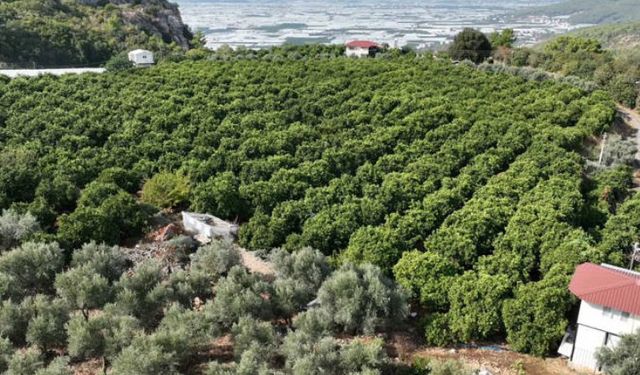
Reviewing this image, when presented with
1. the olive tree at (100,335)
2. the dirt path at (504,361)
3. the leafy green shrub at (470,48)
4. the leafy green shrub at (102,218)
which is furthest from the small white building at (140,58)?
the dirt path at (504,361)

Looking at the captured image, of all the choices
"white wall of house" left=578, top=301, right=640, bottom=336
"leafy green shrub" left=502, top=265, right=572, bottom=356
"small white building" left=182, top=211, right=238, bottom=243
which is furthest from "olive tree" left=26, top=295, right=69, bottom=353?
"white wall of house" left=578, top=301, right=640, bottom=336

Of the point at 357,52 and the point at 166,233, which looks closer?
the point at 166,233

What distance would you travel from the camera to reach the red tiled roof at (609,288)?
17.8 m

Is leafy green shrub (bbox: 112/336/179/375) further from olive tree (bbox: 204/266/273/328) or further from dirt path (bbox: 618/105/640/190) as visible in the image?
dirt path (bbox: 618/105/640/190)

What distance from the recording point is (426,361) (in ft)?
60.8

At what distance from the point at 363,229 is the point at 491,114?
21.4 metres

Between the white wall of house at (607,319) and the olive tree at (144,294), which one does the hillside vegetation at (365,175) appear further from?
the white wall of house at (607,319)

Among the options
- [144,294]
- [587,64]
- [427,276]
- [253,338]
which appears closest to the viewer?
A: [253,338]

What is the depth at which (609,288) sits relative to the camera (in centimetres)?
1828

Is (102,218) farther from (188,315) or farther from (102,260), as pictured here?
(188,315)

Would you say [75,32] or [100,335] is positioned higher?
[75,32]

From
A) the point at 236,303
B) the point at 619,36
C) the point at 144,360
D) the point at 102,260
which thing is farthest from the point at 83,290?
the point at 619,36

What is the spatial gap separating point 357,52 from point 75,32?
41386 mm

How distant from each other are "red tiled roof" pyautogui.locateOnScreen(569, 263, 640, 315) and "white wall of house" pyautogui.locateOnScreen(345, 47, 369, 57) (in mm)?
54940
